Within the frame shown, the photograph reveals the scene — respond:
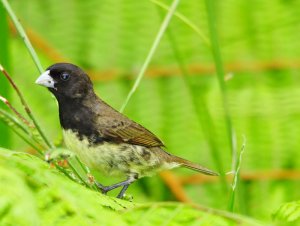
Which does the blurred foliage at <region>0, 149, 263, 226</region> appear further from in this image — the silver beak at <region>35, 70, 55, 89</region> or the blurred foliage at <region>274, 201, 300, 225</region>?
the silver beak at <region>35, 70, 55, 89</region>

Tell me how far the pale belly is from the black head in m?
0.20

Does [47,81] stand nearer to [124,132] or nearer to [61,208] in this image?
[124,132]

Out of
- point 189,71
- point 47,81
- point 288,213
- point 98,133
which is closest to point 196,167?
point 98,133

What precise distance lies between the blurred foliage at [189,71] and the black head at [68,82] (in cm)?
105

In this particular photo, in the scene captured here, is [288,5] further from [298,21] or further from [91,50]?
[91,50]

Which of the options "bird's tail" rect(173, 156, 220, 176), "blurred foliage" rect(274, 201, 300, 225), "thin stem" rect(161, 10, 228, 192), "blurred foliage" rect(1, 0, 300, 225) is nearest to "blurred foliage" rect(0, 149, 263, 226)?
"blurred foliage" rect(274, 201, 300, 225)

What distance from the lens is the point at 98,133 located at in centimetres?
299

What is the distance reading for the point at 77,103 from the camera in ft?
10.2

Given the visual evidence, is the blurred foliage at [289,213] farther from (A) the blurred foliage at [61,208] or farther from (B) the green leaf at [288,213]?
(A) the blurred foliage at [61,208]

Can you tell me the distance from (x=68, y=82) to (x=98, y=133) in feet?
0.74

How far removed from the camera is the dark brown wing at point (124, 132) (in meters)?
3.02

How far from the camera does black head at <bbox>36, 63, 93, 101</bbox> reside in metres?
3.08

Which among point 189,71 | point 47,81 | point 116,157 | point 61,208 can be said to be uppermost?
point 189,71

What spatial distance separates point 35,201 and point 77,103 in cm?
164
